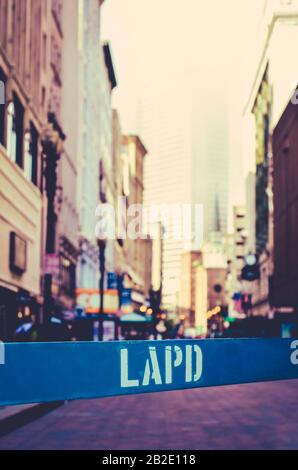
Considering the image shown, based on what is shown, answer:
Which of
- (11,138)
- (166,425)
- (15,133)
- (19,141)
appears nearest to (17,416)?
(166,425)

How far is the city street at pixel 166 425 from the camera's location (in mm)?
13141

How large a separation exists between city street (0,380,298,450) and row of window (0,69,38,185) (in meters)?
4.36

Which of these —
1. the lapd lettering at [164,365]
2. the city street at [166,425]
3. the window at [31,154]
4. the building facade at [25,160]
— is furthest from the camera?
the building facade at [25,160]

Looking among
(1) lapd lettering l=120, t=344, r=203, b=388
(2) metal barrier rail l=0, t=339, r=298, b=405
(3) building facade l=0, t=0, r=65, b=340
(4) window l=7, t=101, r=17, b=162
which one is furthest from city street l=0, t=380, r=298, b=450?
(4) window l=7, t=101, r=17, b=162

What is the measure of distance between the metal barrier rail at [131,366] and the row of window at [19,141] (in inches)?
198

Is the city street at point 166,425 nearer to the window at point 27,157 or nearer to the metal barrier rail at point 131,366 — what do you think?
the metal barrier rail at point 131,366

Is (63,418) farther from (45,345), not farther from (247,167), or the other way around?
(247,167)

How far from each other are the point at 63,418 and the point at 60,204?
121 ft

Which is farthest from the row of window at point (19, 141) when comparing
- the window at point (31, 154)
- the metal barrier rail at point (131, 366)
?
the metal barrier rail at point (131, 366)

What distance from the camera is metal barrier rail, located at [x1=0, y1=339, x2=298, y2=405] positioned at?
248 inches

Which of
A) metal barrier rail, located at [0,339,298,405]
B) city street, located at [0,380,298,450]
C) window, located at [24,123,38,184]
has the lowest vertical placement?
city street, located at [0,380,298,450]

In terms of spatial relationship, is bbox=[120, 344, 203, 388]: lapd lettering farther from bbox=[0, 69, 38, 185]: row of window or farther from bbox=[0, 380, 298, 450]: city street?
bbox=[0, 69, 38, 185]: row of window

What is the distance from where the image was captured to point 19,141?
51.9ft

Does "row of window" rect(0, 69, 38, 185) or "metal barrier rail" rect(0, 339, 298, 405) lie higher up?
"row of window" rect(0, 69, 38, 185)
